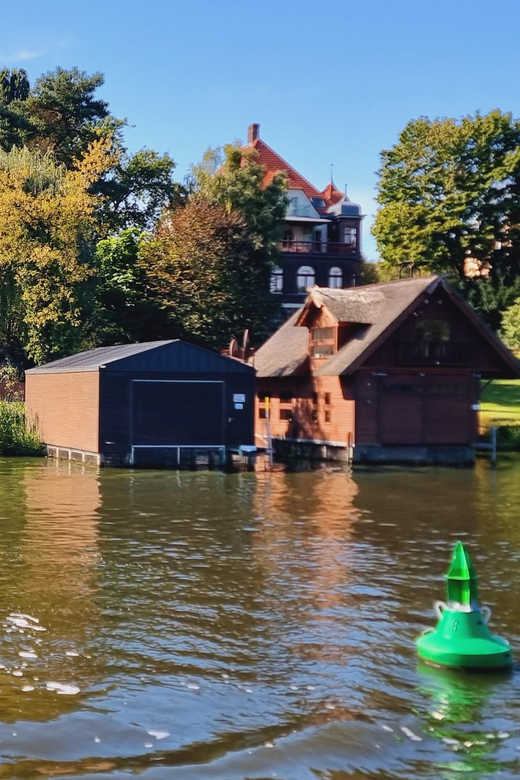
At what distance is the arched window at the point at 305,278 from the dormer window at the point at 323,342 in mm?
30373

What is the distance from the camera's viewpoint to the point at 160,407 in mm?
32312

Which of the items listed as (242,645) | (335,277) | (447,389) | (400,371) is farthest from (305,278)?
(242,645)

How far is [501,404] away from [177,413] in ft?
86.1

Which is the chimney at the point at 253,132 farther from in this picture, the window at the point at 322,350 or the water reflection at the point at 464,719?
the water reflection at the point at 464,719

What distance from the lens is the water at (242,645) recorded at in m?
7.89

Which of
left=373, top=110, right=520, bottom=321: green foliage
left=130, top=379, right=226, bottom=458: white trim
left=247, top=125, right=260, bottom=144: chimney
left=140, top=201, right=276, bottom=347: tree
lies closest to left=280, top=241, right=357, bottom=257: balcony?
left=373, top=110, right=520, bottom=321: green foliage

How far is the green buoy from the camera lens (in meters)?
9.73

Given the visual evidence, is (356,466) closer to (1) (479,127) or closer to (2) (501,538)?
(2) (501,538)

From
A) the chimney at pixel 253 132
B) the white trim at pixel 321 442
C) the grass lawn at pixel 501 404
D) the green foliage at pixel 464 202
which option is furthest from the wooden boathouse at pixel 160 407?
the chimney at pixel 253 132

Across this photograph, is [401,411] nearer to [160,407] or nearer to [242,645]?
[160,407]

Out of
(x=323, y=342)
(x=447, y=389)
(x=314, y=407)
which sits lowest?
(x=314, y=407)

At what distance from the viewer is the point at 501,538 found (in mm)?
18625

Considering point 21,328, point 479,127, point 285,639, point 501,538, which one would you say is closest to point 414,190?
point 479,127

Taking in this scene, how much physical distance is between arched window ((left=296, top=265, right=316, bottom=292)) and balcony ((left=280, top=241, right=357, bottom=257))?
1113mm
